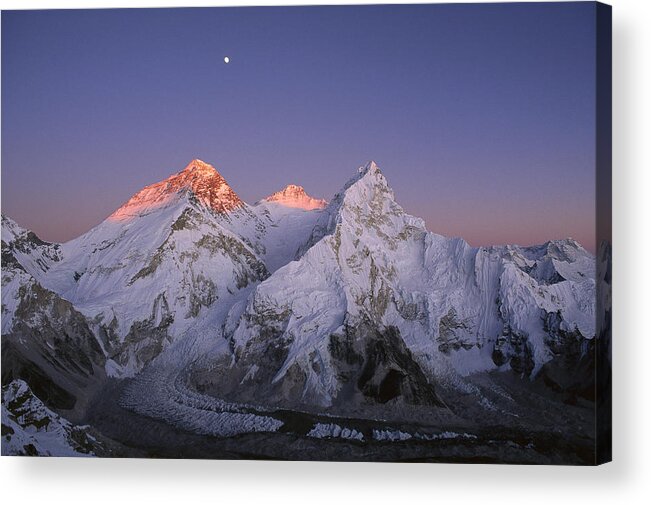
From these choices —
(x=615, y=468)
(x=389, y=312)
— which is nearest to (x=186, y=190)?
(x=389, y=312)

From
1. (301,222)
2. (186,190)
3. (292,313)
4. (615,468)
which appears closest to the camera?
(615,468)

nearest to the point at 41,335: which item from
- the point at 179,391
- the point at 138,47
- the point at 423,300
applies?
the point at 179,391

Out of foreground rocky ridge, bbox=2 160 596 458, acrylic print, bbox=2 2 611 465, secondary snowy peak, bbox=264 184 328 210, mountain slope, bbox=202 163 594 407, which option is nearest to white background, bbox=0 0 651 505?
acrylic print, bbox=2 2 611 465

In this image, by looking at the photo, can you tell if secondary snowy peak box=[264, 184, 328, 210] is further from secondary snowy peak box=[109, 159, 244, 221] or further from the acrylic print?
secondary snowy peak box=[109, 159, 244, 221]

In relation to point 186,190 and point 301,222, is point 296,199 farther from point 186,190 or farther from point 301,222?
point 186,190

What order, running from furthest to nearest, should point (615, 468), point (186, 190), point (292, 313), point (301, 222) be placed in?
point (301, 222), point (186, 190), point (292, 313), point (615, 468)

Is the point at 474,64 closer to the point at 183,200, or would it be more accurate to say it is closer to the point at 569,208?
the point at 569,208

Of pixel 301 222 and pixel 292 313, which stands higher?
pixel 301 222
